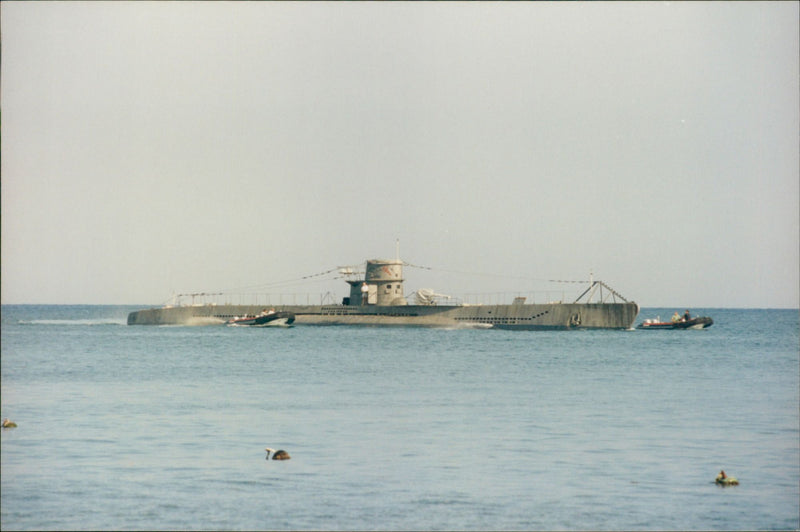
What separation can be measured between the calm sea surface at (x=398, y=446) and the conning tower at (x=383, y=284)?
5256 centimetres

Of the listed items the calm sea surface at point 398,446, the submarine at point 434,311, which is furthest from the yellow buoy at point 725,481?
the submarine at point 434,311

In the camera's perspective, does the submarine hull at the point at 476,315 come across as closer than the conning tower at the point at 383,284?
Yes

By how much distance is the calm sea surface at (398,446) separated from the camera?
2136 cm

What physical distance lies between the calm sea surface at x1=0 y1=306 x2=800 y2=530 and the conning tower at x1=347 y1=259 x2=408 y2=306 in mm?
52558

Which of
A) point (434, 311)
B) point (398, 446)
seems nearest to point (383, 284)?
point (434, 311)

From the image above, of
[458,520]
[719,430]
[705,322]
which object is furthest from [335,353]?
[705,322]

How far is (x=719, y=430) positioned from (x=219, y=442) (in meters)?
16.3

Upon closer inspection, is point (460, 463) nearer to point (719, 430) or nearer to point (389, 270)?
point (719, 430)

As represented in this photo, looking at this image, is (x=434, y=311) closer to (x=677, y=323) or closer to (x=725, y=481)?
(x=677, y=323)

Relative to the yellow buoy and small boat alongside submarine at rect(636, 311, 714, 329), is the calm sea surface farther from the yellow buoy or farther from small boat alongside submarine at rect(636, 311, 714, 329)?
small boat alongside submarine at rect(636, 311, 714, 329)

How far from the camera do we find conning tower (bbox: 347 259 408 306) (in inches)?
4409

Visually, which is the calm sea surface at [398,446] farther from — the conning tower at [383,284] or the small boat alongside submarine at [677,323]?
the small boat alongside submarine at [677,323]

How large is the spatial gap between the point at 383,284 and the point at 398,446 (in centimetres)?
8308

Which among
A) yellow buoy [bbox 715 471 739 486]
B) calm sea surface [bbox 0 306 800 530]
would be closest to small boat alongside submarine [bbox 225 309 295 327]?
calm sea surface [bbox 0 306 800 530]
